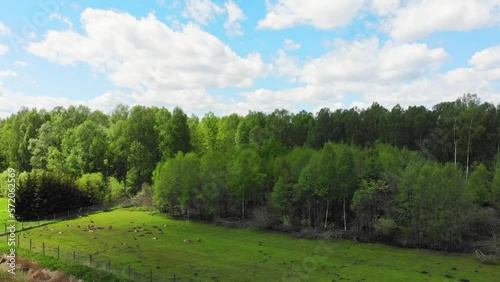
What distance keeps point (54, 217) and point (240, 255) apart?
105 feet

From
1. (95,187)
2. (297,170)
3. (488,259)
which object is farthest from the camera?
(95,187)

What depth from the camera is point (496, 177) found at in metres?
48.1

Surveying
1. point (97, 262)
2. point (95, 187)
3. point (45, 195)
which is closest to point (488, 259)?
point (97, 262)

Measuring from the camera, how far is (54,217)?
56.1m

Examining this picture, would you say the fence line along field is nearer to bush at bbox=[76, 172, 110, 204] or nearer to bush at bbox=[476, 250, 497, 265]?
bush at bbox=[476, 250, 497, 265]

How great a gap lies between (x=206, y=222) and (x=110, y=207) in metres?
19.6

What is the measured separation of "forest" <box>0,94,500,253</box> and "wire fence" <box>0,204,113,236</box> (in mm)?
1180

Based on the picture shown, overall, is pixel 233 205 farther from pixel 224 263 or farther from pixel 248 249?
pixel 224 263

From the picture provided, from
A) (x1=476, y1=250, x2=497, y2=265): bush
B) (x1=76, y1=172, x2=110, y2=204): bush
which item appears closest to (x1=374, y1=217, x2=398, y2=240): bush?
(x1=476, y1=250, x2=497, y2=265): bush

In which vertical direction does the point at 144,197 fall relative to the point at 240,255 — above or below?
above

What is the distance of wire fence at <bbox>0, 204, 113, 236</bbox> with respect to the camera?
49831mm

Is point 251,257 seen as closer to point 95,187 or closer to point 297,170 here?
point 297,170

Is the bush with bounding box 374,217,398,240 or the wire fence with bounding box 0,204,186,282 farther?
the bush with bounding box 374,217,398,240

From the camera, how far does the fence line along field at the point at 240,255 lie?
109ft
